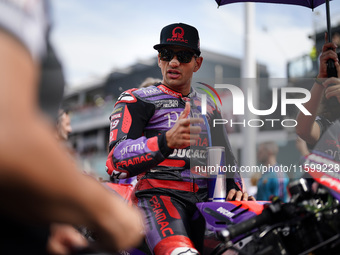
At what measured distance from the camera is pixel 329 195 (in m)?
1.75

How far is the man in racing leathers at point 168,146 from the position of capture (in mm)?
2201

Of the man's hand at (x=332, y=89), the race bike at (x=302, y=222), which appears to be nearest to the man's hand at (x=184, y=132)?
the race bike at (x=302, y=222)

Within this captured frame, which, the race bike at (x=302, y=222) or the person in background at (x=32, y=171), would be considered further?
the race bike at (x=302, y=222)

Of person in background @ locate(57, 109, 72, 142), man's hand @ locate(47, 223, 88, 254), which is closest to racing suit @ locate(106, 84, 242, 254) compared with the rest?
man's hand @ locate(47, 223, 88, 254)

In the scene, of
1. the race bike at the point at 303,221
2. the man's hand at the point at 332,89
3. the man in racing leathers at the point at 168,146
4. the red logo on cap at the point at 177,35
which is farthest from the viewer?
the red logo on cap at the point at 177,35

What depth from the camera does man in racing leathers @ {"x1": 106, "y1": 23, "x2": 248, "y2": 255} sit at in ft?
7.22

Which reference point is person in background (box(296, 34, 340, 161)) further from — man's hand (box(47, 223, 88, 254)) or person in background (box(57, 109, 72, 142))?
person in background (box(57, 109, 72, 142))

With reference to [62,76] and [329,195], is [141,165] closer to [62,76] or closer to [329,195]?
[329,195]

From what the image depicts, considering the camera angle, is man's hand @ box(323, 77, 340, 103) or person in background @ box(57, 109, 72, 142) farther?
person in background @ box(57, 109, 72, 142)

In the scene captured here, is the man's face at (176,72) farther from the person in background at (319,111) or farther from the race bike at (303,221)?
the race bike at (303,221)

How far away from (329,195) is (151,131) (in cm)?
134

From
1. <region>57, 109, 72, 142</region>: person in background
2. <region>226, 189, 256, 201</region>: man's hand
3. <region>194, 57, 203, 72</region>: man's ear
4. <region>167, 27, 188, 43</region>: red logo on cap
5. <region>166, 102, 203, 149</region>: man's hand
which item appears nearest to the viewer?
<region>166, 102, 203, 149</region>: man's hand

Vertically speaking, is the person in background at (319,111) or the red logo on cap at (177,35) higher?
the red logo on cap at (177,35)

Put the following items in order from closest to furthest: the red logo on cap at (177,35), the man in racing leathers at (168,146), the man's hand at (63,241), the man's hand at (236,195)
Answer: the man's hand at (63,241) < the man in racing leathers at (168,146) < the man's hand at (236,195) < the red logo on cap at (177,35)
